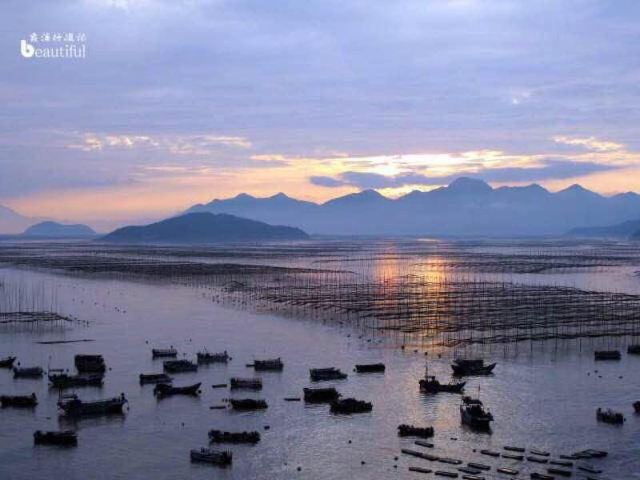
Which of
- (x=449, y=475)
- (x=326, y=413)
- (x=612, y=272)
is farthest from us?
(x=612, y=272)

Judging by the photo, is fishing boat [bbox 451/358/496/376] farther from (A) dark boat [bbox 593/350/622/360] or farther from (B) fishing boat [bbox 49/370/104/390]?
(B) fishing boat [bbox 49/370/104/390]

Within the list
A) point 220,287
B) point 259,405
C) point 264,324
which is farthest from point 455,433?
point 220,287

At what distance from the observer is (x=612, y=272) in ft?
339

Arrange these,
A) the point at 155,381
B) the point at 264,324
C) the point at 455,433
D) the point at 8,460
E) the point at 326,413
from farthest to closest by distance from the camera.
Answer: the point at 264,324 < the point at 155,381 < the point at 326,413 < the point at 455,433 < the point at 8,460

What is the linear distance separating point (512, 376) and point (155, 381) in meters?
18.3

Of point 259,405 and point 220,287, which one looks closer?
point 259,405

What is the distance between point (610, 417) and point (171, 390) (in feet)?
63.8

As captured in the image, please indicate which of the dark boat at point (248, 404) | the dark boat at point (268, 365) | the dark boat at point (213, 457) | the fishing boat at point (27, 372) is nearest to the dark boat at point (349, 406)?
the dark boat at point (248, 404)

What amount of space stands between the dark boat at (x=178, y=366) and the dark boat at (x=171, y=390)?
4297mm

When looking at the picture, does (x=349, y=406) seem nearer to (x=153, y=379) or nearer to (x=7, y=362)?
(x=153, y=379)

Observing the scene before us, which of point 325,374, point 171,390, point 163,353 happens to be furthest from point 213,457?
point 163,353

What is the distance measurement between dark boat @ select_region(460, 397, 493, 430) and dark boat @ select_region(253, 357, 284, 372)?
1254 cm

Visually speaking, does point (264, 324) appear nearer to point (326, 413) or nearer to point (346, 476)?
point (326, 413)

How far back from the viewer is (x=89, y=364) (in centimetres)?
3997
